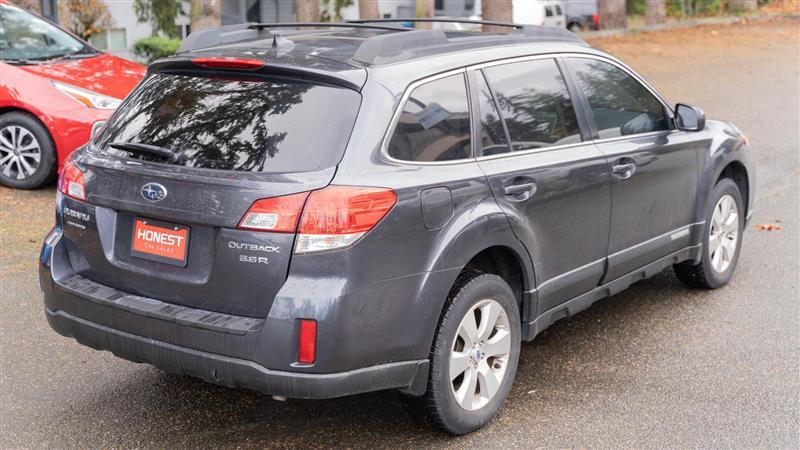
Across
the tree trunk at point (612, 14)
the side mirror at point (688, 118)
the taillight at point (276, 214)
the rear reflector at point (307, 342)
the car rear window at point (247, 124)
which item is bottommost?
the rear reflector at point (307, 342)

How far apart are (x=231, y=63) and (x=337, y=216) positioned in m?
0.96

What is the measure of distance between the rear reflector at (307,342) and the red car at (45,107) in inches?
224

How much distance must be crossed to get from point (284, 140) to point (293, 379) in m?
0.97

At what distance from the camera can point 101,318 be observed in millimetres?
4387

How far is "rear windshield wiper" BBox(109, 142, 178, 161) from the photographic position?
4.30m

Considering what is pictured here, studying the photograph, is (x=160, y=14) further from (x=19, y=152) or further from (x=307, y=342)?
(x=307, y=342)

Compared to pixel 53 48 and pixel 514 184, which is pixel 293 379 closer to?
pixel 514 184

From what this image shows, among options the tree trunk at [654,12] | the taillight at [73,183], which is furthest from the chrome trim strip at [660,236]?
the tree trunk at [654,12]

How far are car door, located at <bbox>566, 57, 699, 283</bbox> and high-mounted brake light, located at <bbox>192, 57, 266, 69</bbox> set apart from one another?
194cm

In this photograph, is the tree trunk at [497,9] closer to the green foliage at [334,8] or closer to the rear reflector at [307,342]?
the green foliage at [334,8]

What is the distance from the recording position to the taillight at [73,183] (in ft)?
14.8

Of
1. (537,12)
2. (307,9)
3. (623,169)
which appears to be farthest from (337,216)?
(537,12)

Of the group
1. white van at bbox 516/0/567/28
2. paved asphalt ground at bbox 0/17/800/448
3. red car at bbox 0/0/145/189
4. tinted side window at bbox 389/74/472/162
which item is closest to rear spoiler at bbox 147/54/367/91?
tinted side window at bbox 389/74/472/162

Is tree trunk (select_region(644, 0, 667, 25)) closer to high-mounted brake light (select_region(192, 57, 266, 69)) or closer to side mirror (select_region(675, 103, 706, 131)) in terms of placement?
side mirror (select_region(675, 103, 706, 131))
